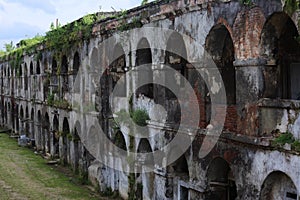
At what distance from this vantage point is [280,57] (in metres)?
8.95

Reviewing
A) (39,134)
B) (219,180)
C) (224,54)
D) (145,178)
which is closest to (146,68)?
(145,178)

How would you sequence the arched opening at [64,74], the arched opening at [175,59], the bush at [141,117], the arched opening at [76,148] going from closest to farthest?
the arched opening at [175,59] → the bush at [141,117] → the arched opening at [76,148] → the arched opening at [64,74]

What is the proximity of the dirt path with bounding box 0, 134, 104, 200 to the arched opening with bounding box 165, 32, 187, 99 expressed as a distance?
502 centimetres

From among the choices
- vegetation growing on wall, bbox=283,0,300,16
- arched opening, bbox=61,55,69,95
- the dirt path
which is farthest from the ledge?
arched opening, bbox=61,55,69,95

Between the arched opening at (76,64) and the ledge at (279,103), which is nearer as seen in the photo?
the ledge at (279,103)

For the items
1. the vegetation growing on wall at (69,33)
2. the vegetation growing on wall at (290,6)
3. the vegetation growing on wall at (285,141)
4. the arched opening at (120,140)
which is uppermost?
the vegetation growing on wall at (69,33)

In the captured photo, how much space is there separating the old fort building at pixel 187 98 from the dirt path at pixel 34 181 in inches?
24.7

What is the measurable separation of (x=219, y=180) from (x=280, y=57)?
2993 millimetres

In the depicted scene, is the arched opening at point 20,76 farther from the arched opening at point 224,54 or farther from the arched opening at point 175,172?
the arched opening at point 224,54

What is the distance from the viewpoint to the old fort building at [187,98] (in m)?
8.66

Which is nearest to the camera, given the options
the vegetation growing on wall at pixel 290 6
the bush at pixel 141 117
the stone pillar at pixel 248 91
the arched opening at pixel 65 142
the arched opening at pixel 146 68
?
the vegetation growing on wall at pixel 290 6

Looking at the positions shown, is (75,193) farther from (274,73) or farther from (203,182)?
(274,73)

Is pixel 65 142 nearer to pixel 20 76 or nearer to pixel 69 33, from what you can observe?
pixel 69 33

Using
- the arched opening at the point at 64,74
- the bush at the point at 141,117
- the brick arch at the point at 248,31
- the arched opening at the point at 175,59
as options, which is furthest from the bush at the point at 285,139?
the arched opening at the point at 64,74
